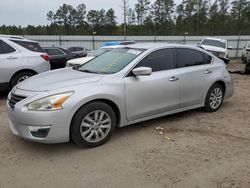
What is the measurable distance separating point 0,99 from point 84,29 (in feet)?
123

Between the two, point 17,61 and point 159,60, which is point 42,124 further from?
point 17,61

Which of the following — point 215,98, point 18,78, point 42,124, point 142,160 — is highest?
point 18,78

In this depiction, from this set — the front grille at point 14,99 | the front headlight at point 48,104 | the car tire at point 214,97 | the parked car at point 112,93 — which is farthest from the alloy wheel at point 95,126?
the car tire at point 214,97

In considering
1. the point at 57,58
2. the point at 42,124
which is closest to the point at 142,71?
the point at 42,124

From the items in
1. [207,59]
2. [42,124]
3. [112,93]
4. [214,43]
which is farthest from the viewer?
[214,43]

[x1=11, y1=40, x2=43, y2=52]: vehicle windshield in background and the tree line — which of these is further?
the tree line

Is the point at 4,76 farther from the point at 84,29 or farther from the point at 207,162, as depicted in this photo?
the point at 84,29

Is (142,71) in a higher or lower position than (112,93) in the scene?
higher

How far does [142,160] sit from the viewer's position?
358 centimetres

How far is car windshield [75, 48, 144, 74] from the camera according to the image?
14.5 ft

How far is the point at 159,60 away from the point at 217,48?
11.8 m

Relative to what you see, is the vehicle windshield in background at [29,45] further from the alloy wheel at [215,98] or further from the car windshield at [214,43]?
the car windshield at [214,43]

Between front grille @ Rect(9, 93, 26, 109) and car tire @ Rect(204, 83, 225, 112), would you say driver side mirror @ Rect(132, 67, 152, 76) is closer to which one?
front grille @ Rect(9, 93, 26, 109)

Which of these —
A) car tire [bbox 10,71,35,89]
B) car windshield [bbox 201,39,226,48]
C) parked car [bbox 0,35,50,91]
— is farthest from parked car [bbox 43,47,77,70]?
car windshield [bbox 201,39,226,48]
